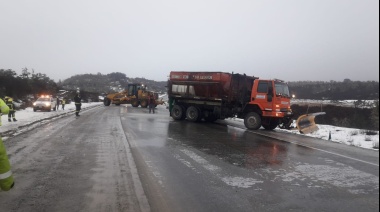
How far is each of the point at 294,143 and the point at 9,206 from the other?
33.0 ft

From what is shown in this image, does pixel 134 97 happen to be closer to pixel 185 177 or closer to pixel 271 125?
pixel 271 125

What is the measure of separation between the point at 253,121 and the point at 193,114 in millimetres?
4400

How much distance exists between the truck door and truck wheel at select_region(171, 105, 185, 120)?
5.43 metres

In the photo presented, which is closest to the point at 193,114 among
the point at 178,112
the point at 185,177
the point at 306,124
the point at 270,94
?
the point at 178,112

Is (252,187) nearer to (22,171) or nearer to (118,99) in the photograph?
(22,171)

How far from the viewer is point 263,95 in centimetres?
1744

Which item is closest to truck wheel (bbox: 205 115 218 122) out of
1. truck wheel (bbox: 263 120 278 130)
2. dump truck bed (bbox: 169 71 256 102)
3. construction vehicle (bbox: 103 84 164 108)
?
dump truck bed (bbox: 169 71 256 102)

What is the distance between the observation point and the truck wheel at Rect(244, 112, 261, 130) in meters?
17.5

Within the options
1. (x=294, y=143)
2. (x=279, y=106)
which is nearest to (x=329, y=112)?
(x=279, y=106)

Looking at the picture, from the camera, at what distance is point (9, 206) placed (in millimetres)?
4777

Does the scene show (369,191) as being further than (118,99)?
No

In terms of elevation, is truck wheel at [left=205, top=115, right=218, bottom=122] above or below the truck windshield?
below

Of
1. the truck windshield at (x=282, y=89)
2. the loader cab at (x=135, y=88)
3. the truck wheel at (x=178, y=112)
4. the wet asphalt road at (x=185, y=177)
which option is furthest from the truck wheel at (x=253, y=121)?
the loader cab at (x=135, y=88)

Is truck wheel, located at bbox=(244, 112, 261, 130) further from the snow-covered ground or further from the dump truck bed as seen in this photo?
the snow-covered ground
